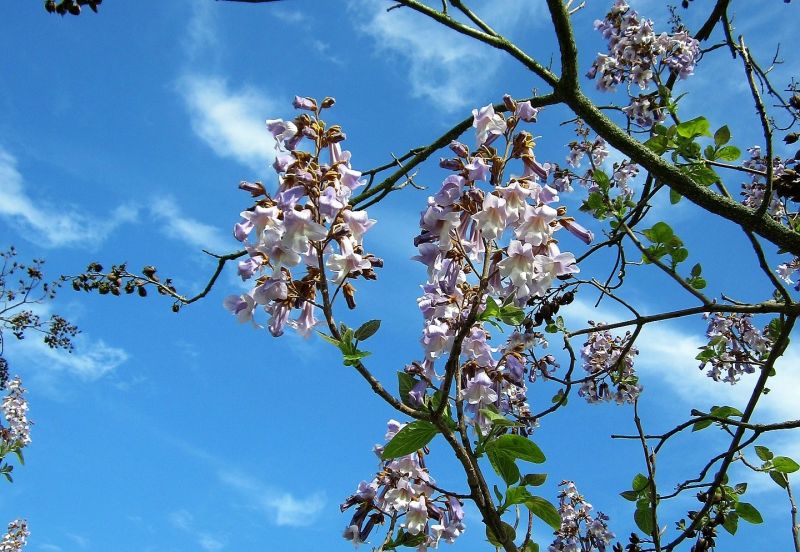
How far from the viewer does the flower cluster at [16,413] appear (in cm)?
982

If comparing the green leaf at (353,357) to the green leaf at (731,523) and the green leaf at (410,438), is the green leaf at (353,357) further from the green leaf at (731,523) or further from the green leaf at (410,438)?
the green leaf at (731,523)

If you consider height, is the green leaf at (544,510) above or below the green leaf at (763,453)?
below

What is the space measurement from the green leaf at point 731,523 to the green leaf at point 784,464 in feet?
0.90

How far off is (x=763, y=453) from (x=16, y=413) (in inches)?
421

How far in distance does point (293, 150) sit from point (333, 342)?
0.57 meters

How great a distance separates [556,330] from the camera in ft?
9.96

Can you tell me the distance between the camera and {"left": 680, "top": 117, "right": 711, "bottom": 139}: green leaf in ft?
9.00

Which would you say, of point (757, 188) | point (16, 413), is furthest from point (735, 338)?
point (16, 413)

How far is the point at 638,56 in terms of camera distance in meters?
5.57

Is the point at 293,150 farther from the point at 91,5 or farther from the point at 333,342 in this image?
the point at 91,5

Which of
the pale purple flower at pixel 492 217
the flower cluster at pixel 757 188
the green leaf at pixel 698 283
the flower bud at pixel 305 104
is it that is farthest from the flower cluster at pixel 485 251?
the flower cluster at pixel 757 188

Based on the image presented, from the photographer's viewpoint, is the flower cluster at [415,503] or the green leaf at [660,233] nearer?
the flower cluster at [415,503]

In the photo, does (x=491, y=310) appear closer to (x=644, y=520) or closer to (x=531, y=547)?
(x=531, y=547)

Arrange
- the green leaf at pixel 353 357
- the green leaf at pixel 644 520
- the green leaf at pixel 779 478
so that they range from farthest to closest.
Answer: the green leaf at pixel 779 478
the green leaf at pixel 644 520
the green leaf at pixel 353 357
